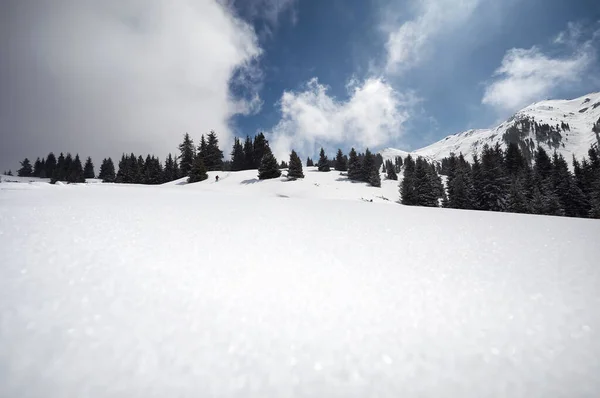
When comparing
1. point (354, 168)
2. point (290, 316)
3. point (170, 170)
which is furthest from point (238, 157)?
point (290, 316)

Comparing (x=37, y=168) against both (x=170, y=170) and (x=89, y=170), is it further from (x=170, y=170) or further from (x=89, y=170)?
(x=170, y=170)

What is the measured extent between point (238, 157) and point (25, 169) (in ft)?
319

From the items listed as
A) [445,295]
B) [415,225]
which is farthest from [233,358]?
[415,225]

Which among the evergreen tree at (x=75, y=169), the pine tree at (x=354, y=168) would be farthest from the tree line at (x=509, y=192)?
the evergreen tree at (x=75, y=169)

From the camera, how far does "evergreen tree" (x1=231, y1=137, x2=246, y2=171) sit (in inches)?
2628

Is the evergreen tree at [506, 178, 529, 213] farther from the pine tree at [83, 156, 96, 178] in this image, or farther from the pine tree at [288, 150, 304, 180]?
the pine tree at [83, 156, 96, 178]

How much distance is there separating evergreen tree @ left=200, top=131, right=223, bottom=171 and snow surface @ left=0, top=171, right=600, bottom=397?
52741 mm

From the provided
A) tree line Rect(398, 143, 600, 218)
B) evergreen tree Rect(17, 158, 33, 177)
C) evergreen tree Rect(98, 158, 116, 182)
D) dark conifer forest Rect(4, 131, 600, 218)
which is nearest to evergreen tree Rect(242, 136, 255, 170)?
dark conifer forest Rect(4, 131, 600, 218)

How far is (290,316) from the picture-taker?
10.9ft

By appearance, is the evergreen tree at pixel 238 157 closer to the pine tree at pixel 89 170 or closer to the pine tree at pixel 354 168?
the pine tree at pixel 354 168

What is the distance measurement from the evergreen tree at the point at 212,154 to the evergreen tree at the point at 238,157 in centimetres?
838

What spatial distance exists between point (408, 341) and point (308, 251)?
2.83m

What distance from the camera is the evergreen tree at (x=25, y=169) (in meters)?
96.2

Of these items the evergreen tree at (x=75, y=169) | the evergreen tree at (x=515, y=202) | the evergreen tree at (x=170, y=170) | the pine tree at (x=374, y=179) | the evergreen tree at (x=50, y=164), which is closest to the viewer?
the evergreen tree at (x=515, y=202)
